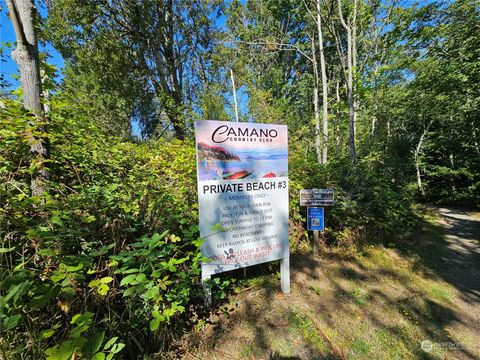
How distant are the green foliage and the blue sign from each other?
202 centimetres

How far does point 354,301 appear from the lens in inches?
108

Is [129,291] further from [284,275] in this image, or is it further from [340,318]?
[340,318]

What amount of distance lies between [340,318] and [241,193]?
185cm

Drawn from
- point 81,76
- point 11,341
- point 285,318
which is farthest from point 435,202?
point 81,76

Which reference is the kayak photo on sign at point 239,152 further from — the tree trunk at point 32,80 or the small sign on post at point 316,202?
the tree trunk at point 32,80

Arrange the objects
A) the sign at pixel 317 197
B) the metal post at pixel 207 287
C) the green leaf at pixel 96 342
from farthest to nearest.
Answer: the sign at pixel 317 197 → the metal post at pixel 207 287 → the green leaf at pixel 96 342

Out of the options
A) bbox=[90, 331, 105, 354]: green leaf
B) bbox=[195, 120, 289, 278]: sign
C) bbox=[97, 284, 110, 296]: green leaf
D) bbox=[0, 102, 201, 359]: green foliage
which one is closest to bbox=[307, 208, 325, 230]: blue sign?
bbox=[195, 120, 289, 278]: sign

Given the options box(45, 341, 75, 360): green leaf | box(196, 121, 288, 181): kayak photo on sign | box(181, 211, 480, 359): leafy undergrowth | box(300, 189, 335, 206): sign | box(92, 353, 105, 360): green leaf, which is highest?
box(196, 121, 288, 181): kayak photo on sign

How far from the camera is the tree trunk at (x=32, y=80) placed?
186 centimetres

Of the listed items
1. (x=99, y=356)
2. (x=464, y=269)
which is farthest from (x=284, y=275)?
(x=464, y=269)

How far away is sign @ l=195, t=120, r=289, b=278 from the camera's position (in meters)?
2.24

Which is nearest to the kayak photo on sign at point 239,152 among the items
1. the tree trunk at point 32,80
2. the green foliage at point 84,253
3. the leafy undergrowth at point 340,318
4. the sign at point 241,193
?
the sign at point 241,193

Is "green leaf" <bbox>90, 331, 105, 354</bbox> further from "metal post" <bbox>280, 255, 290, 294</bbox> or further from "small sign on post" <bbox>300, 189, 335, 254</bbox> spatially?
"small sign on post" <bbox>300, 189, 335, 254</bbox>

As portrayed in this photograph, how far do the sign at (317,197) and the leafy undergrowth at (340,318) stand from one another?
3.31 ft
